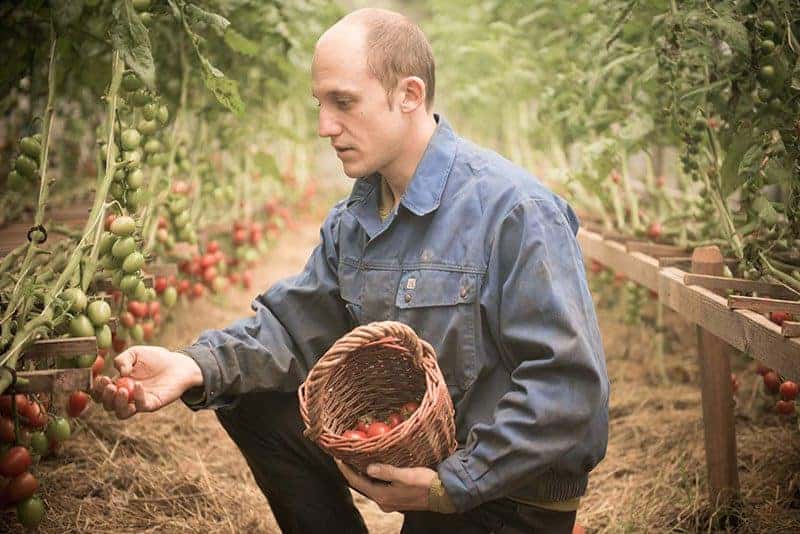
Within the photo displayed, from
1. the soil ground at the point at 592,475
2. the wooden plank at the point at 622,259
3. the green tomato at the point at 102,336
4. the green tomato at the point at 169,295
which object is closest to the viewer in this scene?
the green tomato at the point at 102,336

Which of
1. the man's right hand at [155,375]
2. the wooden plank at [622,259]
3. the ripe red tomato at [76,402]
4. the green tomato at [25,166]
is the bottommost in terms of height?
the wooden plank at [622,259]

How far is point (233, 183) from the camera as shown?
445 centimetres

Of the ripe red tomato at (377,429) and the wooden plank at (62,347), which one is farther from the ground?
the wooden plank at (62,347)

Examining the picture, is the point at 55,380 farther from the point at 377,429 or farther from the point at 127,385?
the point at 377,429

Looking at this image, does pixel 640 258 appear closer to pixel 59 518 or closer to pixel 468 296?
pixel 468 296

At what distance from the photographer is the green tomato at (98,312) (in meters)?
1.98

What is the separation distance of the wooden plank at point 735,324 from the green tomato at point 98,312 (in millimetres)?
1484

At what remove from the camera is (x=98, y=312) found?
1.98 m

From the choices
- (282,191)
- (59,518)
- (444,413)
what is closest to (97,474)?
(59,518)

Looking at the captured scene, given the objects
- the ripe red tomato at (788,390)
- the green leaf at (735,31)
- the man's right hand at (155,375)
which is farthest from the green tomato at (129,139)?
the ripe red tomato at (788,390)

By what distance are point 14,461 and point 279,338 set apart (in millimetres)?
683

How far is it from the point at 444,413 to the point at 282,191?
384cm

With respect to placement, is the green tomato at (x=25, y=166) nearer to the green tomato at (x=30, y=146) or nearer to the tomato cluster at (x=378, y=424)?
the green tomato at (x=30, y=146)

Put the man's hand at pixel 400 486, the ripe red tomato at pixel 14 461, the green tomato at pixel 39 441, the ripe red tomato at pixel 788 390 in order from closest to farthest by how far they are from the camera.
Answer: the ripe red tomato at pixel 14 461, the man's hand at pixel 400 486, the green tomato at pixel 39 441, the ripe red tomato at pixel 788 390
